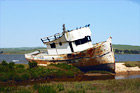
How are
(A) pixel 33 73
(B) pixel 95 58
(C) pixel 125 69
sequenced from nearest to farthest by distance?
(A) pixel 33 73
(B) pixel 95 58
(C) pixel 125 69

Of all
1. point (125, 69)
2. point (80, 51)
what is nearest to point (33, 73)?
point (80, 51)

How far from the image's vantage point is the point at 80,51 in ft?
86.7

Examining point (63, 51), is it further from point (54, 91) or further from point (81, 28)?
point (54, 91)

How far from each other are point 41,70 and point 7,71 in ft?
12.5

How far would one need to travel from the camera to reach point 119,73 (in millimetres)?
27906

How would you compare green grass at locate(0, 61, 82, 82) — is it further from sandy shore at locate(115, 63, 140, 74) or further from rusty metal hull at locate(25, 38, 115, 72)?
sandy shore at locate(115, 63, 140, 74)

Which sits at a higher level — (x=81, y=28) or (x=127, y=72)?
(x=81, y=28)

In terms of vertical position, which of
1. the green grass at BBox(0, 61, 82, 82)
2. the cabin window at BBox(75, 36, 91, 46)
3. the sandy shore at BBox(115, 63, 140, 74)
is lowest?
the sandy shore at BBox(115, 63, 140, 74)

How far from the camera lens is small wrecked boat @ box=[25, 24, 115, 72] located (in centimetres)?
2603

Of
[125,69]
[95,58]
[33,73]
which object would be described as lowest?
[125,69]

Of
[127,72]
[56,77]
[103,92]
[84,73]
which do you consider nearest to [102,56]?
[84,73]

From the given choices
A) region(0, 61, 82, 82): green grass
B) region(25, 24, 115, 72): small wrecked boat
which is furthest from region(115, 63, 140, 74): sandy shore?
region(0, 61, 82, 82): green grass

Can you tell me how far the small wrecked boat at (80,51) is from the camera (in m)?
26.0

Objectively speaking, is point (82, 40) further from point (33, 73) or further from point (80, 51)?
point (33, 73)
